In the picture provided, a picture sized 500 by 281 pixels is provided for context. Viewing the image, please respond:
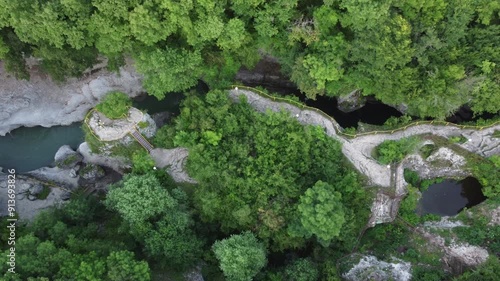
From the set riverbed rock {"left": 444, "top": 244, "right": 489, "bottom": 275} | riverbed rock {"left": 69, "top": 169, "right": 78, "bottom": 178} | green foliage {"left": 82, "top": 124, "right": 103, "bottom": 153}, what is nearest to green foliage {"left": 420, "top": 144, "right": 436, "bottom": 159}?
riverbed rock {"left": 444, "top": 244, "right": 489, "bottom": 275}

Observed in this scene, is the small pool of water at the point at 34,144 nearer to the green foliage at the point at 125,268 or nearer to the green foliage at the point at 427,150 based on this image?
the green foliage at the point at 125,268

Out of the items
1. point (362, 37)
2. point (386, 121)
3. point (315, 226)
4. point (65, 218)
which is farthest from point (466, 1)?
point (65, 218)

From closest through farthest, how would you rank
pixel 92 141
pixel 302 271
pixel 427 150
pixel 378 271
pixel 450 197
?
1. pixel 302 271
2. pixel 378 271
3. pixel 427 150
4. pixel 92 141
5. pixel 450 197

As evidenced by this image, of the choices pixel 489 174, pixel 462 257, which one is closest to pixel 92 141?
pixel 462 257

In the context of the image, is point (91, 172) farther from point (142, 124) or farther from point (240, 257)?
point (240, 257)

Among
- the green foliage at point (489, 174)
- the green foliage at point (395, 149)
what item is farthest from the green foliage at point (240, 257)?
the green foliage at point (489, 174)

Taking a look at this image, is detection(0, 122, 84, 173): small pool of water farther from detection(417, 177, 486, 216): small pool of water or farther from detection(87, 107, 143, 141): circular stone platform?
detection(417, 177, 486, 216): small pool of water

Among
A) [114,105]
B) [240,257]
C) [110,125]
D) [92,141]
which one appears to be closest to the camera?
[240,257]
